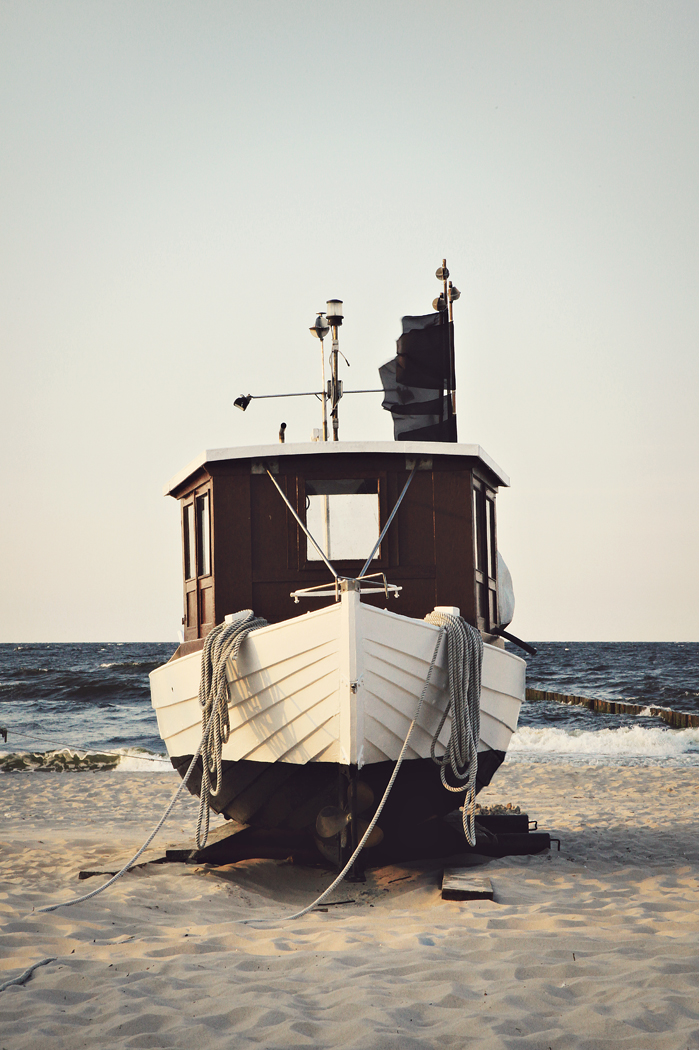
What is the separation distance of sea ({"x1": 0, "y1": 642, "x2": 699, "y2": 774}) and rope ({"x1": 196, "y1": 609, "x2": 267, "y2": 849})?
8.21m

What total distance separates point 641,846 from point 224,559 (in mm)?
4443

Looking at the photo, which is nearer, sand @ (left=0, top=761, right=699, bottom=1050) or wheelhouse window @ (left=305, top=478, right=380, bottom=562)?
sand @ (left=0, top=761, right=699, bottom=1050)

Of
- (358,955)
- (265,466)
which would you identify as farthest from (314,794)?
(265,466)

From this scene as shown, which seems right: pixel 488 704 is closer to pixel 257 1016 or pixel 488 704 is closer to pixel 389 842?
pixel 389 842

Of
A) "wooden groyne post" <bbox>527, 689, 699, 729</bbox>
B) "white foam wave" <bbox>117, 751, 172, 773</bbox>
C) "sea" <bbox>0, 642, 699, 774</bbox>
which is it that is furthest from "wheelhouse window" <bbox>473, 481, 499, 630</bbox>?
"wooden groyne post" <bbox>527, 689, 699, 729</bbox>

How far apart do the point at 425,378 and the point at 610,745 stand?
44.5 ft

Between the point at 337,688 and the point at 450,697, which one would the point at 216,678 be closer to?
the point at 337,688

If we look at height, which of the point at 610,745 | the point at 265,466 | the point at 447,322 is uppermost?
the point at 447,322

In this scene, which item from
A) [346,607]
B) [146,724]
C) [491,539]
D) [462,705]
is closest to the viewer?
[346,607]

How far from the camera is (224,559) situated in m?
6.62

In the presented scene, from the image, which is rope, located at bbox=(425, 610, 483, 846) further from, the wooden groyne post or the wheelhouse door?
the wooden groyne post

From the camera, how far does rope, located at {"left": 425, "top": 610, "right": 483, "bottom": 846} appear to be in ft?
19.3

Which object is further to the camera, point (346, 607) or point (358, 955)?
point (346, 607)

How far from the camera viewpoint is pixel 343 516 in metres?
6.79
